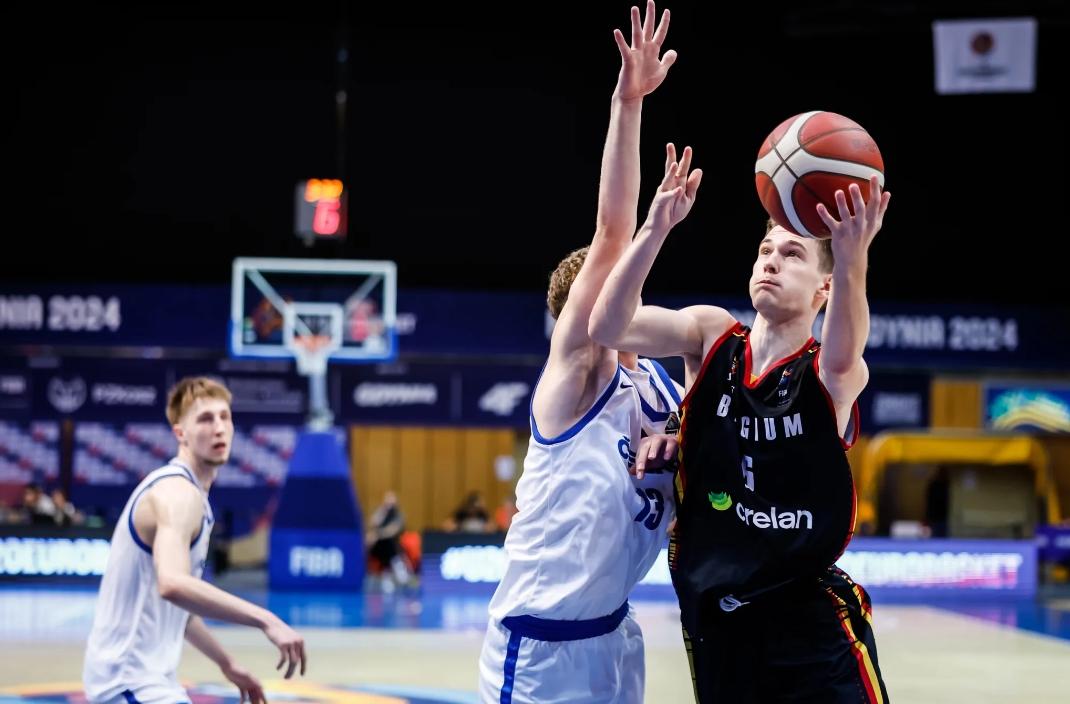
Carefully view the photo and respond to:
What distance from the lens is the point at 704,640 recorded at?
10.5 feet

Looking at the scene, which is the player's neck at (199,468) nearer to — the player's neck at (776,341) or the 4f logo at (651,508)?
the 4f logo at (651,508)

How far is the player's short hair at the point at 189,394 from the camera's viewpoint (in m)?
4.26

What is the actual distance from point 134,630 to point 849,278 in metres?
2.40

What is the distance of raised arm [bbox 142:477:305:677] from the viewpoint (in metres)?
3.35

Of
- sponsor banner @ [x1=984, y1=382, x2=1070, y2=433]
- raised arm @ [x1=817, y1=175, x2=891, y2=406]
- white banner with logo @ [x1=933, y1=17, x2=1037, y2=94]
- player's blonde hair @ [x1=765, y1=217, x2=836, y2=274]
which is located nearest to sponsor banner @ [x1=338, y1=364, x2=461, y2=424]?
white banner with logo @ [x1=933, y1=17, x2=1037, y2=94]

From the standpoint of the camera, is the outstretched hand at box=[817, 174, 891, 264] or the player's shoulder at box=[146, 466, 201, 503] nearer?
the outstretched hand at box=[817, 174, 891, 264]

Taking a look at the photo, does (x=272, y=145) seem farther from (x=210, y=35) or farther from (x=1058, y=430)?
(x=1058, y=430)

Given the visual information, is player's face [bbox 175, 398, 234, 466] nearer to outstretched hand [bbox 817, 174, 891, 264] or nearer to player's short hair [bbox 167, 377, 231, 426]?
player's short hair [bbox 167, 377, 231, 426]

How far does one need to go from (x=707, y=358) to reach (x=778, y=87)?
18.0 meters

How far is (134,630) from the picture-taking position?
3854 mm

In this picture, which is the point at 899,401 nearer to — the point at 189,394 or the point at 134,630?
the point at 189,394

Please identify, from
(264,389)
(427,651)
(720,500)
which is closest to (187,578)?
(720,500)

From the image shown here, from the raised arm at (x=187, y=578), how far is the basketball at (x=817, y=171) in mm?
1710

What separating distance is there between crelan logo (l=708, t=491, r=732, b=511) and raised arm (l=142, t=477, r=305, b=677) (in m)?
1.13
